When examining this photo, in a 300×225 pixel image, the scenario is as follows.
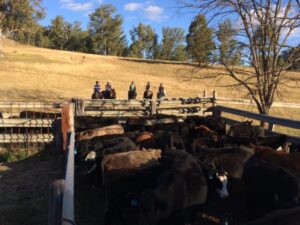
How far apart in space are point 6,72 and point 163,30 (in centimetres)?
6755

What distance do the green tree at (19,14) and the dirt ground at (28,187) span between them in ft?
110

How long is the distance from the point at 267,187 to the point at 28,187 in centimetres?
460

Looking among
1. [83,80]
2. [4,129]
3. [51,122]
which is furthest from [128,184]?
[83,80]

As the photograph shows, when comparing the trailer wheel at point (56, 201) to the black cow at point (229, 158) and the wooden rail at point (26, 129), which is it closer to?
the black cow at point (229, 158)

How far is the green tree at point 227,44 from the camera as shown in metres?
13.1

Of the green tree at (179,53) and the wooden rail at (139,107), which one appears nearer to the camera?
the wooden rail at (139,107)

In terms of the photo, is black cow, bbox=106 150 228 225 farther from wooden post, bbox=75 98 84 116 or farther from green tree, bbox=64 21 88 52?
green tree, bbox=64 21 88 52

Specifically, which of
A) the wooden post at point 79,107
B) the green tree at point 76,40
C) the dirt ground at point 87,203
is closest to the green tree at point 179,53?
the green tree at point 76,40

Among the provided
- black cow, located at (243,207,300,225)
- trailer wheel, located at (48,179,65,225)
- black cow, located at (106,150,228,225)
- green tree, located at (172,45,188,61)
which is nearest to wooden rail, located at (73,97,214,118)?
black cow, located at (106,150,228,225)

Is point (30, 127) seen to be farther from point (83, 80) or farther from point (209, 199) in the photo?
point (83, 80)

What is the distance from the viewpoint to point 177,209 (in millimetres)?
5164

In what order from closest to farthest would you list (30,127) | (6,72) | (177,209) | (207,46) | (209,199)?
(177,209), (209,199), (30,127), (207,46), (6,72)

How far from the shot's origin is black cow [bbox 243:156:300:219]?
5.24 m

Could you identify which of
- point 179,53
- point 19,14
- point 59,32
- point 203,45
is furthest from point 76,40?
point 203,45
